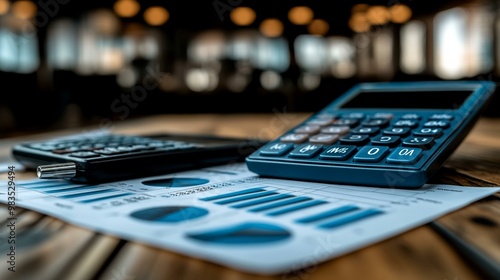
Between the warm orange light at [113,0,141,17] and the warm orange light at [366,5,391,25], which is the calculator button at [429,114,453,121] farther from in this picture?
the warm orange light at [113,0,141,17]

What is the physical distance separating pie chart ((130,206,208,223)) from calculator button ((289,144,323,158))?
129mm

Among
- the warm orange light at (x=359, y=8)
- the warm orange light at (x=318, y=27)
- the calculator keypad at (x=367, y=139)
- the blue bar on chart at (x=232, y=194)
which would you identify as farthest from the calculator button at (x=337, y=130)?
the warm orange light at (x=318, y=27)

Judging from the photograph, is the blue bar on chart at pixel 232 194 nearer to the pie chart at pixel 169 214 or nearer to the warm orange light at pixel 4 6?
the pie chart at pixel 169 214

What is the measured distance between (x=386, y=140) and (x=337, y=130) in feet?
0.17

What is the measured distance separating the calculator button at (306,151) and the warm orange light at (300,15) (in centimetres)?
413

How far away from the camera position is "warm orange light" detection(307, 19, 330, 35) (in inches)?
209

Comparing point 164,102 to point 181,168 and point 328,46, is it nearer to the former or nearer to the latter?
point 328,46

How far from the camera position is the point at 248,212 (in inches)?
9.6

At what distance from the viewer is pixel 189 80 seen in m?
5.27

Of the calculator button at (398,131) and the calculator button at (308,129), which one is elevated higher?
the calculator button at (398,131)

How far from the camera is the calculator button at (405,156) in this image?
0.32 metres

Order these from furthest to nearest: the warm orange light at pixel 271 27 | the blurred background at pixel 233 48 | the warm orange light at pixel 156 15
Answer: the warm orange light at pixel 271 27 < the warm orange light at pixel 156 15 < the blurred background at pixel 233 48

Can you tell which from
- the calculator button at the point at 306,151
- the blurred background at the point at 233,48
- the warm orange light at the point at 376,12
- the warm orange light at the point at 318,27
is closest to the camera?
the calculator button at the point at 306,151

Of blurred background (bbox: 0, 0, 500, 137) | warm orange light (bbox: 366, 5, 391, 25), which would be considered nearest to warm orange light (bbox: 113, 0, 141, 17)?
blurred background (bbox: 0, 0, 500, 137)
